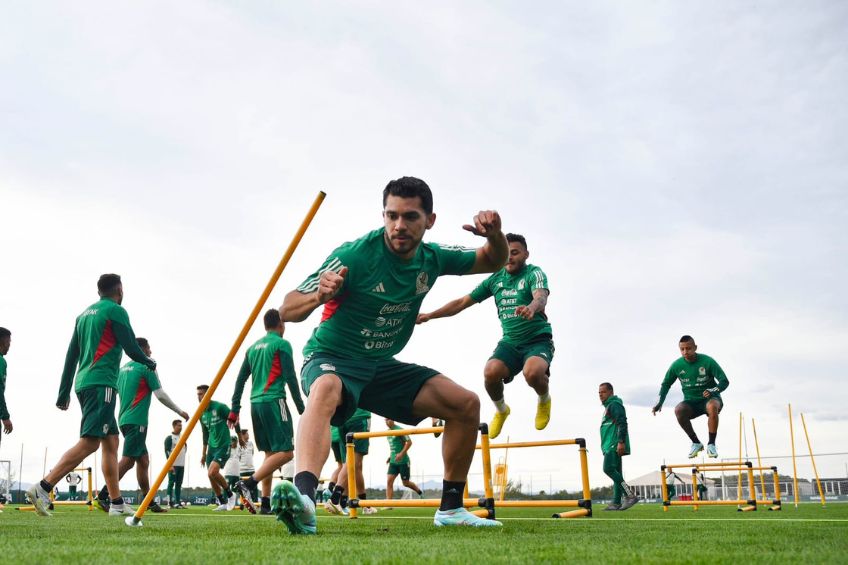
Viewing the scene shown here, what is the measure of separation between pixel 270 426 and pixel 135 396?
121 inches

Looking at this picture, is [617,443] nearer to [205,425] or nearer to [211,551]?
[205,425]

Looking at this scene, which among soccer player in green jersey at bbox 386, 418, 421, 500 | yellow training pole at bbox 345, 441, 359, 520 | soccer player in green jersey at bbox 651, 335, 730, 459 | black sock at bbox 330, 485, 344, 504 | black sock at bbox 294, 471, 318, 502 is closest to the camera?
black sock at bbox 294, 471, 318, 502

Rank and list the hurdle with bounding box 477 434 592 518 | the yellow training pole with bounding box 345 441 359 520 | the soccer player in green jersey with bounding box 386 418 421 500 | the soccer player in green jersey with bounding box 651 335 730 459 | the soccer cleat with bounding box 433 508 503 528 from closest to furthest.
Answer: the soccer cleat with bounding box 433 508 503 528
the hurdle with bounding box 477 434 592 518
the yellow training pole with bounding box 345 441 359 520
the soccer player in green jersey with bounding box 651 335 730 459
the soccer player in green jersey with bounding box 386 418 421 500

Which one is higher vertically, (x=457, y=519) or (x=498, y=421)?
(x=498, y=421)

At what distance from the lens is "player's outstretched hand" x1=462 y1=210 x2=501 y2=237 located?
4688 millimetres

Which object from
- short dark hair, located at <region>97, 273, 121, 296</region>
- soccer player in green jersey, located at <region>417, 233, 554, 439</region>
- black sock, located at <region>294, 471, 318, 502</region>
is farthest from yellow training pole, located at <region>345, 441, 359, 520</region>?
black sock, located at <region>294, 471, 318, 502</region>

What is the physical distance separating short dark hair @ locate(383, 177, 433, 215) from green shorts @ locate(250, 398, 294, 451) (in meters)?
6.09

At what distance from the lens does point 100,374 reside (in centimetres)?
820

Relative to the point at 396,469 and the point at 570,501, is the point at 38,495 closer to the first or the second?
the point at 570,501

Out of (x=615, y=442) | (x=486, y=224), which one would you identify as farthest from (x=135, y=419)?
(x=615, y=442)

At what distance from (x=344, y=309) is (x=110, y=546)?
183 centimetres

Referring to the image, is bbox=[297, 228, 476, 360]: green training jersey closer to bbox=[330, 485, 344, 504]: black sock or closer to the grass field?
the grass field

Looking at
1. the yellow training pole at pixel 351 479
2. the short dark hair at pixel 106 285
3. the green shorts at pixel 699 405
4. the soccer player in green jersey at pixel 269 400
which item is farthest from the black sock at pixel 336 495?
the green shorts at pixel 699 405

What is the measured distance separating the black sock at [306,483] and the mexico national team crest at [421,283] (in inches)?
53.7
